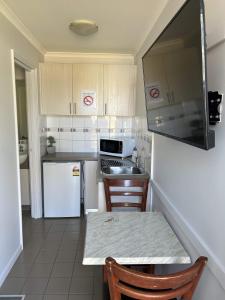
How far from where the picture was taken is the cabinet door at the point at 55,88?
11.2ft

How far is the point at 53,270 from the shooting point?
2311mm

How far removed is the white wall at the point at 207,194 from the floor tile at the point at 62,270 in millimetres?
1184

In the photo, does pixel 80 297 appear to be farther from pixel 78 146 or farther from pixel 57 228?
pixel 78 146

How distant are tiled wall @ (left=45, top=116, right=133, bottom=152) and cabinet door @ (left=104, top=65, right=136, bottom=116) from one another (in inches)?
13.2

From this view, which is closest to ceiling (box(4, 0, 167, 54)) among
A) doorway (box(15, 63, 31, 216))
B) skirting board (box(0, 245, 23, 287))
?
doorway (box(15, 63, 31, 216))

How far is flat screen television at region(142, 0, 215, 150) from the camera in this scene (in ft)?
3.04

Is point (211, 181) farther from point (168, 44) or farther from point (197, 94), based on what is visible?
point (168, 44)

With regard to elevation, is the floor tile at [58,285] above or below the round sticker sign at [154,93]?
below

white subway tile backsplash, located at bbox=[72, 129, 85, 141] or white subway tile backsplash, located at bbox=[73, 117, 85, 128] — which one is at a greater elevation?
white subway tile backsplash, located at bbox=[73, 117, 85, 128]

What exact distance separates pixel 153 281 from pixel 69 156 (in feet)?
9.17

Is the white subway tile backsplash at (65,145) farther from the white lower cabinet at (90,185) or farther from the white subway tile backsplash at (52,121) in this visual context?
the white lower cabinet at (90,185)

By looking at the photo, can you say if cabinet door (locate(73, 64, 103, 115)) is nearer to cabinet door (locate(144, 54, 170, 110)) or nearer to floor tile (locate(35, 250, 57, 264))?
cabinet door (locate(144, 54, 170, 110))

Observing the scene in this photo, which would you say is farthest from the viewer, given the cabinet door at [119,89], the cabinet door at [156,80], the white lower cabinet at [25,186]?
the white lower cabinet at [25,186]

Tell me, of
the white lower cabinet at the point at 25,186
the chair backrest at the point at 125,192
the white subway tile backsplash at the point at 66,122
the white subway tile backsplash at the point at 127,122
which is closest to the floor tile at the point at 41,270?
the chair backrest at the point at 125,192
